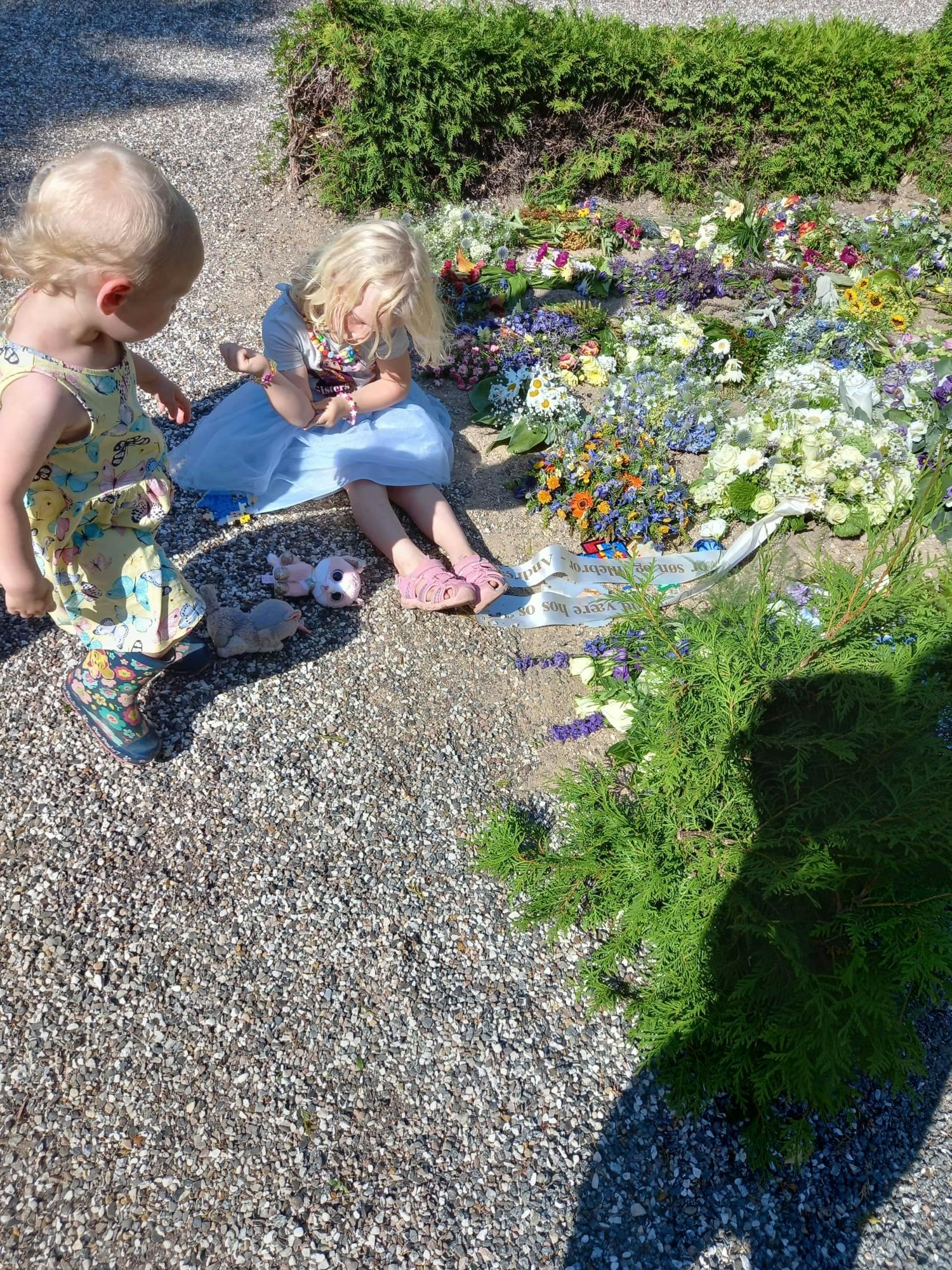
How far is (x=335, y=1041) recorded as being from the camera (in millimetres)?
2195

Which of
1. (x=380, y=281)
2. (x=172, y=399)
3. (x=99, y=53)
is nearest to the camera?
(x=172, y=399)

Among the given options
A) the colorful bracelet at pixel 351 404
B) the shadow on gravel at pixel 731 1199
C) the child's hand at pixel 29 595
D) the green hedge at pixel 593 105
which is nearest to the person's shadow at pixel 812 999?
the shadow on gravel at pixel 731 1199

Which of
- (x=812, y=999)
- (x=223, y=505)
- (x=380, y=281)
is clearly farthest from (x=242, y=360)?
(x=812, y=999)

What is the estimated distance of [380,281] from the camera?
9.52ft

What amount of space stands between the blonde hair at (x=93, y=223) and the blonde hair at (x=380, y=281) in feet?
3.67

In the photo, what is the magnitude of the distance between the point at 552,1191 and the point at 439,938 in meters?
0.69

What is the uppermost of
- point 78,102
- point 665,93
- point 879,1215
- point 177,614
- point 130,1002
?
point 665,93

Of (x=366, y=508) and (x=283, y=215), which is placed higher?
(x=283, y=215)

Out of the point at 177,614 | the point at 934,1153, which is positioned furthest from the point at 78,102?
the point at 934,1153

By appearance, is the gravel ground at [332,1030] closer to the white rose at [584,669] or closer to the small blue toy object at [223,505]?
the white rose at [584,669]

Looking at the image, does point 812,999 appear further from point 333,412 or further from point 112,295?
point 333,412

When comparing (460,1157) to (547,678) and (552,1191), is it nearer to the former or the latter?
(552,1191)

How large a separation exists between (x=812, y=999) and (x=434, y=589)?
6.08 ft

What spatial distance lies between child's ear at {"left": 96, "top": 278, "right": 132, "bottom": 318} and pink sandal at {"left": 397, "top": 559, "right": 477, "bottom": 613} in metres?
1.53
